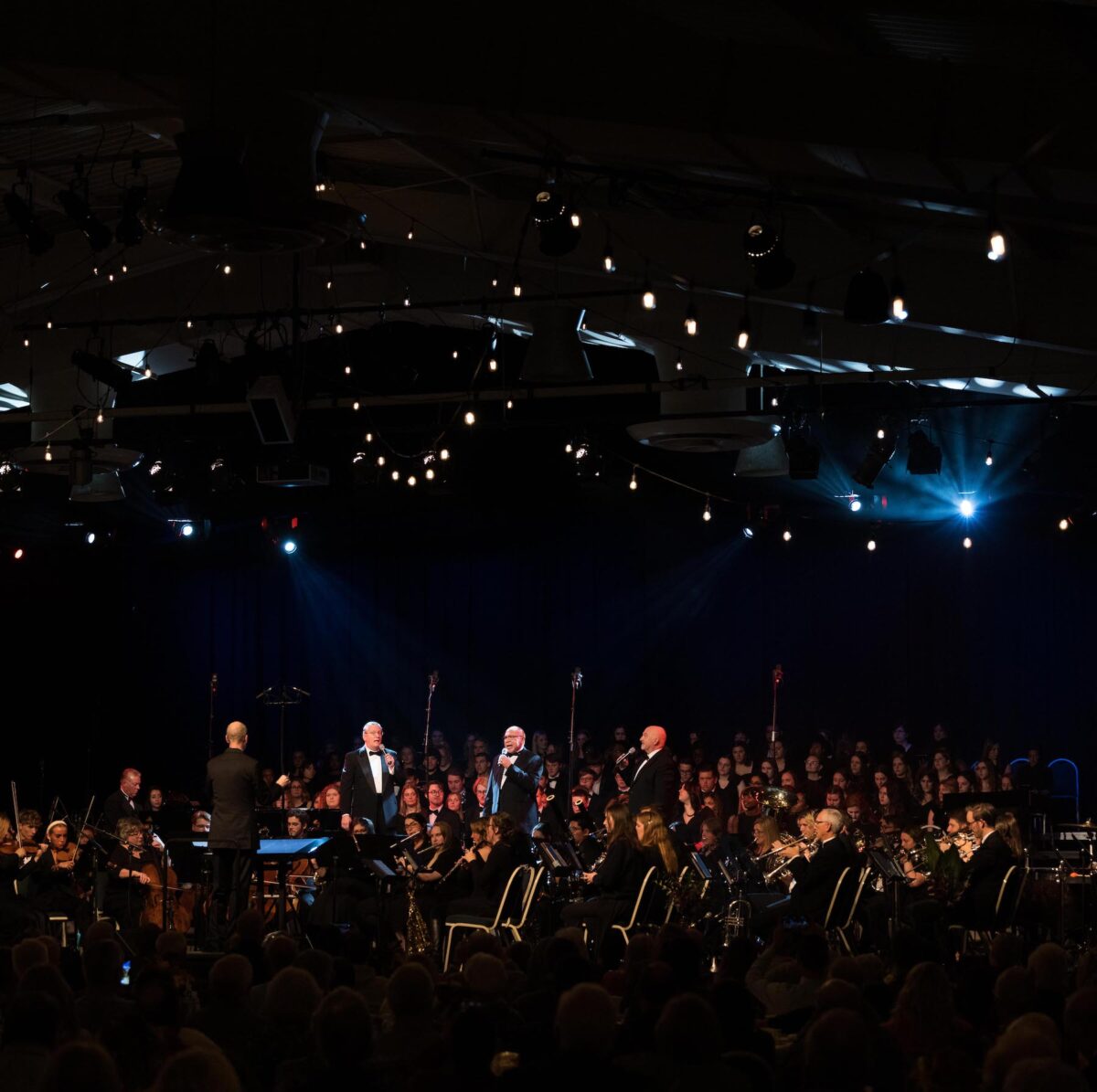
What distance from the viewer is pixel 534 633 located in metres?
21.3

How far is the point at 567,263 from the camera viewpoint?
12.4 metres

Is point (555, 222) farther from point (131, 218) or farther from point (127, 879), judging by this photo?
point (127, 879)

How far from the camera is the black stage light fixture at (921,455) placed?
1491 centimetres

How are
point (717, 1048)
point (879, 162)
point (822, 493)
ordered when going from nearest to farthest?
point (717, 1048) < point (879, 162) < point (822, 493)

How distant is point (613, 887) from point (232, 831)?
2.76 m

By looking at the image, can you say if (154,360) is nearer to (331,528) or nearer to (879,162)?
(331,528)

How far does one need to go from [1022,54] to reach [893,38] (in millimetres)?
629

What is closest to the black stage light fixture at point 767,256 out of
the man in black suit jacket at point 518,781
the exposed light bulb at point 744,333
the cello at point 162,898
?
the exposed light bulb at point 744,333

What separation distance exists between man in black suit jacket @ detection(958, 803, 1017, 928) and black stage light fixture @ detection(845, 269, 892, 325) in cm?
392

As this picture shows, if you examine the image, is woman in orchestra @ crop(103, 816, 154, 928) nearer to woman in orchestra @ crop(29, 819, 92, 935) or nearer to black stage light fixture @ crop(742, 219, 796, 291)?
woman in orchestra @ crop(29, 819, 92, 935)

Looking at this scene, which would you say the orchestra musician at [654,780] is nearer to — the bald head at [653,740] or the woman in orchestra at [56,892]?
the bald head at [653,740]

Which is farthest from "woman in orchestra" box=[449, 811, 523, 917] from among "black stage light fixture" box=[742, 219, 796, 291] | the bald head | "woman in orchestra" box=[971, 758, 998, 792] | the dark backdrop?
the dark backdrop

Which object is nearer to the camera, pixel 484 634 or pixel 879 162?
pixel 879 162

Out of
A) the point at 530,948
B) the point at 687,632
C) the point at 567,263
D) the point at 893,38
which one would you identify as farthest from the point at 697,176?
the point at 687,632
